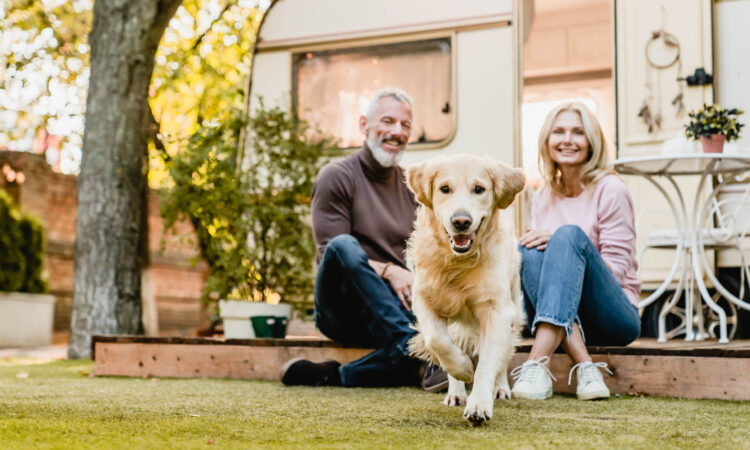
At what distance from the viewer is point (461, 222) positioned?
2.45 metres

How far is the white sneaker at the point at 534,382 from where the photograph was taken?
2977 mm

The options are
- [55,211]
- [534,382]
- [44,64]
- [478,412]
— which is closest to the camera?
[478,412]

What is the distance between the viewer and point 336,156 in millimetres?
5570

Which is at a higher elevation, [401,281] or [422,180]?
[422,180]

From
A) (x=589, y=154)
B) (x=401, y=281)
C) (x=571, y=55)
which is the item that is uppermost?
(x=571, y=55)

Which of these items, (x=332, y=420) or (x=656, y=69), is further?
(x=656, y=69)

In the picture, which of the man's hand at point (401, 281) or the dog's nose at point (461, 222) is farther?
the man's hand at point (401, 281)

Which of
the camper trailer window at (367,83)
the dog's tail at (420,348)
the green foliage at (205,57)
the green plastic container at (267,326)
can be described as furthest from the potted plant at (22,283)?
the dog's tail at (420,348)

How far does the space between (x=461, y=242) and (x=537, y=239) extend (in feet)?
2.77

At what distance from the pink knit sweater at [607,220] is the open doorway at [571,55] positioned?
389cm

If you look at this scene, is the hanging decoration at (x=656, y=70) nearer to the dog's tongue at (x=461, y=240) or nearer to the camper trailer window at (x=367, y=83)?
the camper trailer window at (x=367, y=83)

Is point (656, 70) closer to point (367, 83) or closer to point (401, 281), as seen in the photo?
point (367, 83)

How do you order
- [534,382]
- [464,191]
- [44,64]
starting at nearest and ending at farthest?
[464,191]
[534,382]
[44,64]

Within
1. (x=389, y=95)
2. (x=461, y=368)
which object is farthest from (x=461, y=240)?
(x=389, y=95)
